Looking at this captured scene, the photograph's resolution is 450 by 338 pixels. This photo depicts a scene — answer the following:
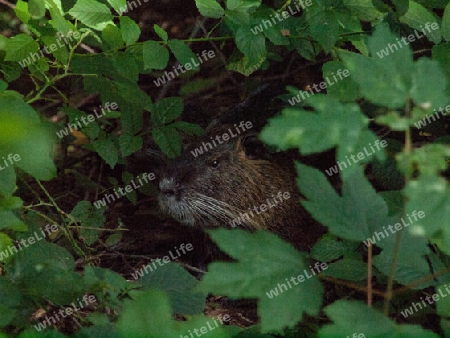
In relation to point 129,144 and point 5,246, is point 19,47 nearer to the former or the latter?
point 129,144

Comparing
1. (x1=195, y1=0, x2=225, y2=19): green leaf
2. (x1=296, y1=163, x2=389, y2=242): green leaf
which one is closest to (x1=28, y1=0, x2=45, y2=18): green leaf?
(x1=195, y1=0, x2=225, y2=19): green leaf

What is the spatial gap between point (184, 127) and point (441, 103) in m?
2.31

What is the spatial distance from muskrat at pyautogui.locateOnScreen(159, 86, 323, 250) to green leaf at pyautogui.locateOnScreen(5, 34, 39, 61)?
4.84 feet

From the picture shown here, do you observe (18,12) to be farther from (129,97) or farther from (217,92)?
(217,92)

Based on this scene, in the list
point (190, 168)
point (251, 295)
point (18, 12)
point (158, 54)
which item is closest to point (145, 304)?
point (251, 295)

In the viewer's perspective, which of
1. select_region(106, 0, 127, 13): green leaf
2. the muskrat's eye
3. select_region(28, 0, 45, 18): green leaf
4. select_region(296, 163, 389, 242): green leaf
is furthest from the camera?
the muskrat's eye

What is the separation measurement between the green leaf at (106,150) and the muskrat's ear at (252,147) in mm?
1081

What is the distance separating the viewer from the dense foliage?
1.73 m

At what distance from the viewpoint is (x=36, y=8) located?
3.04 m

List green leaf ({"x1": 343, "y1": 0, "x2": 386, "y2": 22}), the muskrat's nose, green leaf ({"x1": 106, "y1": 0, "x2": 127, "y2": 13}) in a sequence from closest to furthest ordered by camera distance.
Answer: green leaf ({"x1": 106, "y1": 0, "x2": 127, "y2": 13})
green leaf ({"x1": 343, "y1": 0, "x2": 386, "y2": 22})
the muskrat's nose

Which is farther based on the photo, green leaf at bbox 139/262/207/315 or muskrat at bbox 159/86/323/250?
muskrat at bbox 159/86/323/250

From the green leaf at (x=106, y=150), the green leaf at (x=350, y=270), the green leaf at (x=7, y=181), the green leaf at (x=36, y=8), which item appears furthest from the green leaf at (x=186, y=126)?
the green leaf at (x=350, y=270)

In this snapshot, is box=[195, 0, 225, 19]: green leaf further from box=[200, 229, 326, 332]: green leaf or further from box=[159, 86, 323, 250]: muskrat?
box=[200, 229, 326, 332]: green leaf

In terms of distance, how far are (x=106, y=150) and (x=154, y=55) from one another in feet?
2.82
